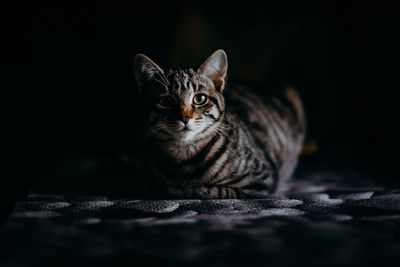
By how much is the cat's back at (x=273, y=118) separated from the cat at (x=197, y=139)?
11cm

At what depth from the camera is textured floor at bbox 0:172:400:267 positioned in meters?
1.23

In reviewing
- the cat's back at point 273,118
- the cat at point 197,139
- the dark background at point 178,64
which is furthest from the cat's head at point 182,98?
the dark background at point 178,64

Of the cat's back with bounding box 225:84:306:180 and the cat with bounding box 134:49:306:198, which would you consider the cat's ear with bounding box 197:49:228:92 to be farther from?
the cat's back with bounding box 225:84:306:180

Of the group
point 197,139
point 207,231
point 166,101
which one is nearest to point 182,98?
point 166,101

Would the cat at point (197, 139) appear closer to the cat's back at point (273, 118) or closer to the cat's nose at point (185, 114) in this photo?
the cat's nose at point (185, 114)

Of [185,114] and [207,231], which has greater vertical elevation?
[185,114]

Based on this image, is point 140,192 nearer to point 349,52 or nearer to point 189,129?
point 189,129

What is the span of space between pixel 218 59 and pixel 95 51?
2.91 feet

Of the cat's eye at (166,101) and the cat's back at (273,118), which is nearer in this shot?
the cat's eye at (166,101)

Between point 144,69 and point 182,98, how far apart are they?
19cm

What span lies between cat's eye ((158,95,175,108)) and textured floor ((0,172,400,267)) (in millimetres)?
326

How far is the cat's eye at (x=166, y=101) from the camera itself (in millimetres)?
1696

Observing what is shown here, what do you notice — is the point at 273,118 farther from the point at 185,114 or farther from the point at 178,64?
the point at 185,114

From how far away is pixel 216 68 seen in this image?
177cm
